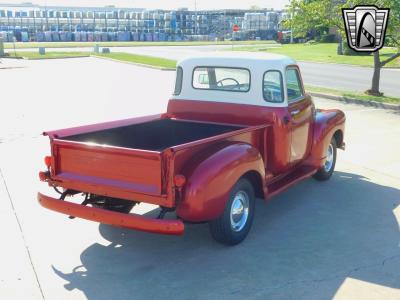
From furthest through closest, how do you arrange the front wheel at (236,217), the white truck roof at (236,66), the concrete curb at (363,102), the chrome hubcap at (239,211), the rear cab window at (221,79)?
the concrete curb at (363,102) → the rear cab window at (221,79) → the white truck roof at (236,66) → the chrome hubcap at (239,211) → the front wheel at (236,217)

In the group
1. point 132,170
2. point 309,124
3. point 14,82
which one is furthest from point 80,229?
point 14,82

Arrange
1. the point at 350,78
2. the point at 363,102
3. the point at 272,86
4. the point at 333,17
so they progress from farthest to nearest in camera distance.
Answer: the point at 350,78
the point at 333,17
the point at 363,102
the point at 272,86

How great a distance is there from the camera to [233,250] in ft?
15.7

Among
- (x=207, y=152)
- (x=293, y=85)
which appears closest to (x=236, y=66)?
(x=293, y=85)

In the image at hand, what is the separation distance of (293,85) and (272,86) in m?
0.43

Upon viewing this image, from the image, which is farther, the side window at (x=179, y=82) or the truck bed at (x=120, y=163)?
the side window at (x=179, y=82)

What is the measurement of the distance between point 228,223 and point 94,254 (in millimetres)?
1350

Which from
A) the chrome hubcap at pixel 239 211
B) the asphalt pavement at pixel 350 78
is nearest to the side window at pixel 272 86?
the chrome hubcap at pixel 239 211

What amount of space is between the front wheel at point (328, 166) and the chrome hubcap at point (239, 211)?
2188mm

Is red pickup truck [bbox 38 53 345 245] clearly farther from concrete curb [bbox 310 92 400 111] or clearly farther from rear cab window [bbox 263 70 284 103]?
concrete curb [bbox 310 92 400 111]

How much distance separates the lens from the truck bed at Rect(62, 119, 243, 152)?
18.9 ft

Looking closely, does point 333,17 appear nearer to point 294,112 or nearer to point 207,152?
point 294,112

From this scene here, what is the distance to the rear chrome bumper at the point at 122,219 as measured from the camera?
421 centimetres

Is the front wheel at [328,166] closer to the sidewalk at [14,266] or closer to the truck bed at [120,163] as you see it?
the truck bed at [120,163]
